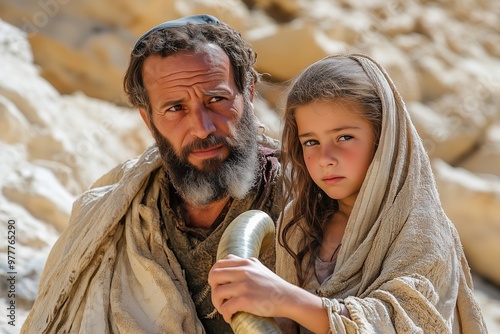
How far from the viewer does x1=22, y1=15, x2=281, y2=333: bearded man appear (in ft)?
10.1

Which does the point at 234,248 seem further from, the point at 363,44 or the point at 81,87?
the point at 363,44

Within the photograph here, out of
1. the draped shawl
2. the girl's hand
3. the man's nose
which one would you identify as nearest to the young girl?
the girl's hand

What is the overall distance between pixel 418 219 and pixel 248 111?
3.54 feet

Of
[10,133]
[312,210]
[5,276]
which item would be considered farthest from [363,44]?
[312,210]

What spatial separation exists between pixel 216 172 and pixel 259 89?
474cm

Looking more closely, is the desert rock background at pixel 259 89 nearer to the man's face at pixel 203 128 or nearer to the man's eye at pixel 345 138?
the man's face at pixel 203 128

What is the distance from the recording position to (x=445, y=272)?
2.36m

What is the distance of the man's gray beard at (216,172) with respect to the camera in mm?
3113

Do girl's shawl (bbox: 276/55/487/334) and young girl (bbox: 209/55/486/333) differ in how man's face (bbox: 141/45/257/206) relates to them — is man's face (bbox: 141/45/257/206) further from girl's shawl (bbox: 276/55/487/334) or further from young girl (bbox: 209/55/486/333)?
girl's shawl (bbox: 276/55/487/334)

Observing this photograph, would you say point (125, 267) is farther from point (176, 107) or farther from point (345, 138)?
point (345, 138)

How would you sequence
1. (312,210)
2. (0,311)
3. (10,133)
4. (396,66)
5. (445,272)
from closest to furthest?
(445,272) → (312,210) → (0,311) → (10,133) → (396,66)

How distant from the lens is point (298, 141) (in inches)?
108

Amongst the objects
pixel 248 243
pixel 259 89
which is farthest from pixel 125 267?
pixel 259 89

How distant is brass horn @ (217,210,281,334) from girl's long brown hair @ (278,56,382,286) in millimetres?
179
